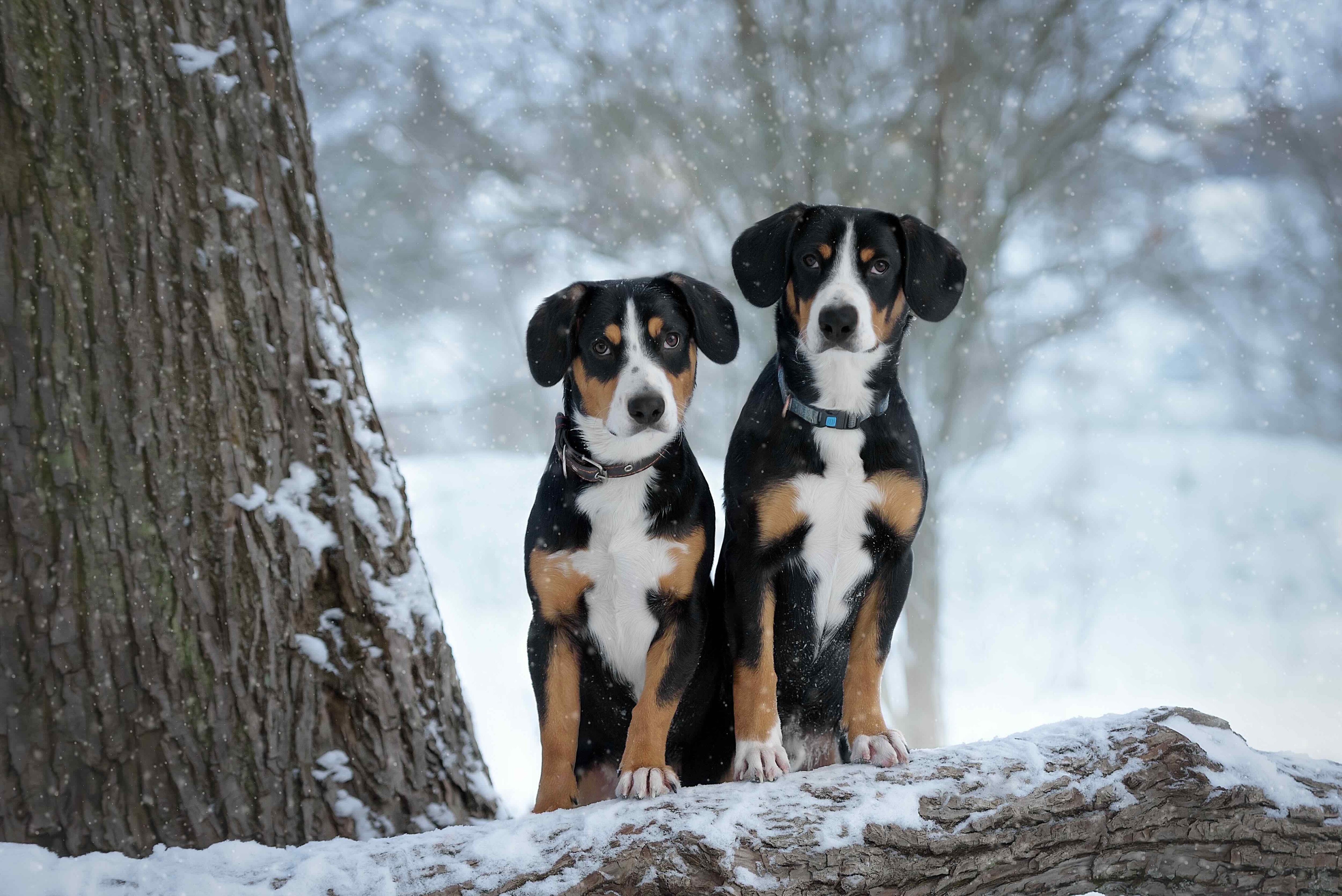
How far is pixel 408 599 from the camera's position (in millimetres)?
3426

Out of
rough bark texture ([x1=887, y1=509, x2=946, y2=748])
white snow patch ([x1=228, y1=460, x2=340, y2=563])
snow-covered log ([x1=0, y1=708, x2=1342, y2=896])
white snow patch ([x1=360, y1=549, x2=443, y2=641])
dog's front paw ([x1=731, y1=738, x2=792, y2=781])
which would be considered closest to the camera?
snow-covered log ([x1=0, y1=708, x2=1342, y2=896])

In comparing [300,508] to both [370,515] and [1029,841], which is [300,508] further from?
[1029,841]

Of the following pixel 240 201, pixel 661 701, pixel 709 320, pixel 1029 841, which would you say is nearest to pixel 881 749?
pixel 1029 841

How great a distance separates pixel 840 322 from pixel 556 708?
1346 mm

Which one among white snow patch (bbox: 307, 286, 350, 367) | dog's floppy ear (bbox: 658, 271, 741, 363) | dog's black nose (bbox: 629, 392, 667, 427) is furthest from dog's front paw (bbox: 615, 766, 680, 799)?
white snow patch (bbox: 307, 286, 350, 367)

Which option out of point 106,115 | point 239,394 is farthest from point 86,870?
point 106,115

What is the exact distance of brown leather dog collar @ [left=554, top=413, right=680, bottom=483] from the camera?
9.64 ft

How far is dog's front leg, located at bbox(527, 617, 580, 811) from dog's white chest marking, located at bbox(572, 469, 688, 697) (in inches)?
4.3

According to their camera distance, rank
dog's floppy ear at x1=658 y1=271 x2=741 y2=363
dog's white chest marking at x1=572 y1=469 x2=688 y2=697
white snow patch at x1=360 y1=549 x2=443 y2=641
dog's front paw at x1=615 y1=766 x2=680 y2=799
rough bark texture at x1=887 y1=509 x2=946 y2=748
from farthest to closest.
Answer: rough bark texture at x1=887 y1=509 x2=946 y2=748 < white snow patch at x1=360 y1=549 x2=443 y2=641 < dog's floppy ear at x1=658 y1=271 x2=741 y2=363 < dog's white chest marking at x1=572 y1=469 x2=688 y2=697 < dog's front paw at x1=615 y1=766 x2=680 y2=799

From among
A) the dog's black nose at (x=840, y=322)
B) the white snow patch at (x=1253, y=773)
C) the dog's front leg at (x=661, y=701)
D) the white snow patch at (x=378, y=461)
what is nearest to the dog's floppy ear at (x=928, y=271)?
the dog's black nose at (x=840, y=322)

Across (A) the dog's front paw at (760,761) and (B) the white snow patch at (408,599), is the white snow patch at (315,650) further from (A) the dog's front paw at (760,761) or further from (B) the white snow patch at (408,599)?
(A) the dog's front paw at (760,761)

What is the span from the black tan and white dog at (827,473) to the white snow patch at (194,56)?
176cm

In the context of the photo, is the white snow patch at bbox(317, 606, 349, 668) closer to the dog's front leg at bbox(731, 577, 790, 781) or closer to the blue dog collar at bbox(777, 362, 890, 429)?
the dog's front leg at bbox(731, 577, 790, 781)

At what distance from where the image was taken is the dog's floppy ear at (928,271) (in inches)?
117
